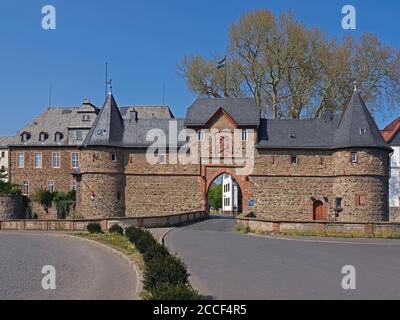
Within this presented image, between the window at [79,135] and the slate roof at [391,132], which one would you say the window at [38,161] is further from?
the slate roof at [391,132]

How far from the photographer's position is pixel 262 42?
5297 centimetres

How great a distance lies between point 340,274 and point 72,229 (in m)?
24.0

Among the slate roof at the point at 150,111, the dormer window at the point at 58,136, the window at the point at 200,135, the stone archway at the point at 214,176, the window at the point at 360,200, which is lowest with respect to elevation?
the window at the point at 360,200

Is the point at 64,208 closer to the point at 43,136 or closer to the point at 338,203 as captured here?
the point at 43,136

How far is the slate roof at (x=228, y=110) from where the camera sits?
4700 cm

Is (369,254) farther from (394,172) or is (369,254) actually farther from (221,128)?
(394,172)

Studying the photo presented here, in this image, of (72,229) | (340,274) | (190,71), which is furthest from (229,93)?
(340,274)

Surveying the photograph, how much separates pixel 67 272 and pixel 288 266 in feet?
21.0

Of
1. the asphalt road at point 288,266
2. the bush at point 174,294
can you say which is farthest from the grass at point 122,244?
the bush at point 174,294

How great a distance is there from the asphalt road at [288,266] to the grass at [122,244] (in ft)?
5.02

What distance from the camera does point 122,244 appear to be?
76.3ft

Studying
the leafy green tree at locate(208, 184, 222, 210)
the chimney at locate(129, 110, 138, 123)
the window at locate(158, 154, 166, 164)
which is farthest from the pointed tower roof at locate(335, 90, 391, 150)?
the leafy green tree at locate(208, 184, 222, 210)

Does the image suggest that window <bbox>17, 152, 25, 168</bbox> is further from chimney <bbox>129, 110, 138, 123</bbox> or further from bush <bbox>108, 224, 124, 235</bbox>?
bush <bbox>108, 224, 124, 235</bbox>

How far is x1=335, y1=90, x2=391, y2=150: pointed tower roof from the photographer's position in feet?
145
